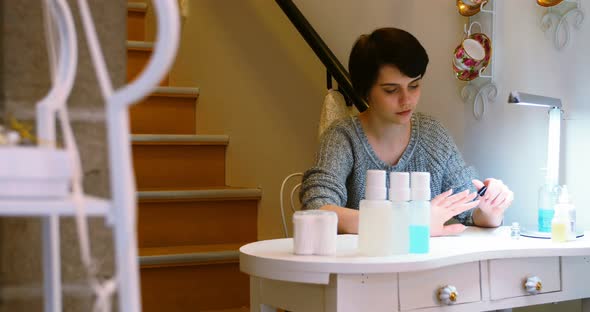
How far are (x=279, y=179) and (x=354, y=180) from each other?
102 cm

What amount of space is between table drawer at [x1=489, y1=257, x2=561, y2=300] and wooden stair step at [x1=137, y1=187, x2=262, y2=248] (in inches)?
47.7

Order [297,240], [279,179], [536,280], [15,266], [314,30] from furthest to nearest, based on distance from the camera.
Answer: [279,179]
[314,30]
[536,280]
[297,240]
[15,266]

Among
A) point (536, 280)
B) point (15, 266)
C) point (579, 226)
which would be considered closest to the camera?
point (15, 266)

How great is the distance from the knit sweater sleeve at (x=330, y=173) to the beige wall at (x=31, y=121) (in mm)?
1070

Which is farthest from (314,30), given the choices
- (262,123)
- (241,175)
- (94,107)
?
(94,107)

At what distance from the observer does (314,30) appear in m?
3.06

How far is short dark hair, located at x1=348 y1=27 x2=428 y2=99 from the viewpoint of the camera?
2.28 metres

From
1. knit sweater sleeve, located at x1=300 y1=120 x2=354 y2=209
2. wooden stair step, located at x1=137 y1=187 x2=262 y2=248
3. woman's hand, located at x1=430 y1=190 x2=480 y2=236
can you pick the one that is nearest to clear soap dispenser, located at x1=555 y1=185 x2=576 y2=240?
woman's hand, located at x1=430 y1=190 x2=480 y2=236

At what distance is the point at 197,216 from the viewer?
277 cm

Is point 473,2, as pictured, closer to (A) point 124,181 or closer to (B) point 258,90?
(B) point 258,90

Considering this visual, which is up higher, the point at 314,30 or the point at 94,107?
the point at 314,30

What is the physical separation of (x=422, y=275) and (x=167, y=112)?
6.23 ft

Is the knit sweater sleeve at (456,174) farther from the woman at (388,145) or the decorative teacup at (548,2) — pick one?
the decorative teacup at (548,2)

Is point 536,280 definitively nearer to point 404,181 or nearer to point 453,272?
point 453,272
